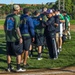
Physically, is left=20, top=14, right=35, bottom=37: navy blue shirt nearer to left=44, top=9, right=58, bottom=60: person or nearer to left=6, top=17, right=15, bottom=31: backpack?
left=6, top=17, right=15, bottom=31: backpack

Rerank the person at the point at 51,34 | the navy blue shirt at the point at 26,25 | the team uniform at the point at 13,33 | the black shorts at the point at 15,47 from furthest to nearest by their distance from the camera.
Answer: the person at the point at 51,34
the navy blue shirt at the point at 26,25
the black shorts at the point at 15,47
the team uniform at the point at 13,33

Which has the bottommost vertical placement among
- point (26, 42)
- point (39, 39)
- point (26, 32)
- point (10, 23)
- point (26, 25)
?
point (39, 39)

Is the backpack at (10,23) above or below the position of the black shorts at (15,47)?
above


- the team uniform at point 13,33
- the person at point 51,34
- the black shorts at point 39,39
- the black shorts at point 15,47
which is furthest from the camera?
the black shorts at point 39,39

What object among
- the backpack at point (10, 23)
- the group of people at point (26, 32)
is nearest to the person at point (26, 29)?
the group of people at point (26, 32)

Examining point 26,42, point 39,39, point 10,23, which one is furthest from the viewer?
point 39,39

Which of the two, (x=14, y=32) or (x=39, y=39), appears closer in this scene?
(x=14, y=32)

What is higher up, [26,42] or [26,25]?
[26,25]

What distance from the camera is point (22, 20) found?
987 centimetres

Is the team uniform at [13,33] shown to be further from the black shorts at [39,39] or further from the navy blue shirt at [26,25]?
the black shorts at [39,39]

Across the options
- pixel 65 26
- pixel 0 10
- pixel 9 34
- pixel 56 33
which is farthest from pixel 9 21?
pixel 0 10

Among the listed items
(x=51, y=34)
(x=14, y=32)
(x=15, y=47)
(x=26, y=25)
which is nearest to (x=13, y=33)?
(x=14, y=32)

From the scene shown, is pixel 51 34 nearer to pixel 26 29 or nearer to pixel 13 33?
pixel 26 29

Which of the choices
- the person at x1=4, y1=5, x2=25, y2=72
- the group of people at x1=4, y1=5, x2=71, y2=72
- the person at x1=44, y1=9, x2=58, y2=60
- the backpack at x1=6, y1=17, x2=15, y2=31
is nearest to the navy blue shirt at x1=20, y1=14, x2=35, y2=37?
the group of people at x1=4, y1=5, x2=71, y2=72
